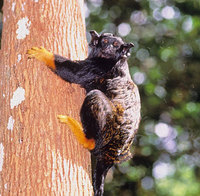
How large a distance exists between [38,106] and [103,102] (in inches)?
35.8

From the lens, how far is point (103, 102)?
343 centimetres

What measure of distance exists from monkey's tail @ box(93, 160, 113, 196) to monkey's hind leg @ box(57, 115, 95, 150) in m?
0.45

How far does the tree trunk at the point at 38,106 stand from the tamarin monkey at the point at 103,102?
0.12 metres

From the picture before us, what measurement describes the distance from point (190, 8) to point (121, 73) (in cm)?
634

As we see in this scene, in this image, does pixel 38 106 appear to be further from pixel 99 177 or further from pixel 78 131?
pixel 99 177

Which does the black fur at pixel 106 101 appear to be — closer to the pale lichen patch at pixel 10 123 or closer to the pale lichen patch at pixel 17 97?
the pale lichen patch at pixel 17 97

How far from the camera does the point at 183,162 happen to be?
9672 mm

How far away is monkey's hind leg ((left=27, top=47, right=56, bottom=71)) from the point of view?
3.04m

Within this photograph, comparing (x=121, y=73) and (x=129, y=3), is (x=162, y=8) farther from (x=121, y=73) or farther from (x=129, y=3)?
(x=121, y=73)

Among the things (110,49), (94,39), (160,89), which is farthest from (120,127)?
(160,89)

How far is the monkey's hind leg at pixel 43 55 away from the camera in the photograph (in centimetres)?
304

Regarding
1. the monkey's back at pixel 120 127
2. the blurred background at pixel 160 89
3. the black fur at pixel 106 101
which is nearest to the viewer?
the black fur at pixel 106 101

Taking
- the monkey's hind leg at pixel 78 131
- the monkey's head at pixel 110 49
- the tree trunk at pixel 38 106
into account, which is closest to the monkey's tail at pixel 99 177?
Answer: the monkey's hind leg at pixel 78 131

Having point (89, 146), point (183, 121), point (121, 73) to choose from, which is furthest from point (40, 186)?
point (183, 121)
